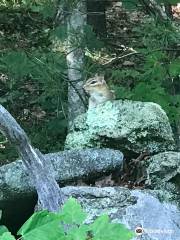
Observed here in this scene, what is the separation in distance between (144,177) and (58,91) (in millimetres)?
3359

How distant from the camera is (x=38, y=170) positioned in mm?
3885

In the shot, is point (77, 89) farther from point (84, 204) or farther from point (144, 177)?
point (84, 204)

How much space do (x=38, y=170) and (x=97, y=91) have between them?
3.92 meters

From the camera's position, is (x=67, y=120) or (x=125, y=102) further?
(x=67, y=120)

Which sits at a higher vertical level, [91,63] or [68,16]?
[68,16]

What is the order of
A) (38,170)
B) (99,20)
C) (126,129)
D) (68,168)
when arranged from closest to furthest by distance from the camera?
(38,170)
(68,168)
(126,129)
(99,20)

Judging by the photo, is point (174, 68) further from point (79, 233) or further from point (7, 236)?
point (7, 236)

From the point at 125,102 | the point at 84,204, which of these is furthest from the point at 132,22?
the point at 84,204

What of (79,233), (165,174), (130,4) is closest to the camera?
(79,233)

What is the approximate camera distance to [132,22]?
15336 millimetres

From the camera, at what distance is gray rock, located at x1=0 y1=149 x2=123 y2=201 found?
5176mm

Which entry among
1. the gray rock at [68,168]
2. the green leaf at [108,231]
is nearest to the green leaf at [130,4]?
the gray rock at [68,168]

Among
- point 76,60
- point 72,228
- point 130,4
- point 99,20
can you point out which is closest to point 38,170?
point 72,228

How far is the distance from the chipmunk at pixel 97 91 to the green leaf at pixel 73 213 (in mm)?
5547
